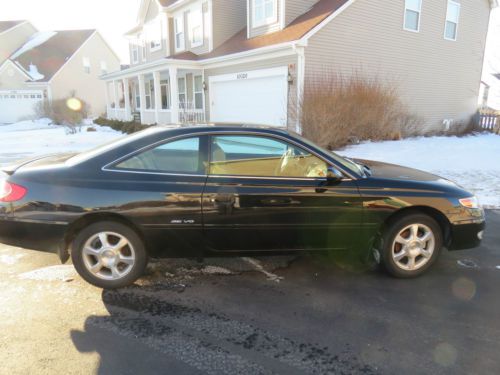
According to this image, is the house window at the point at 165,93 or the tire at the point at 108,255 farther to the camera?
the house window at the point at 165,93

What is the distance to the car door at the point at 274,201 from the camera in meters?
3.45

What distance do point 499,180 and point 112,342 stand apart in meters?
8.79

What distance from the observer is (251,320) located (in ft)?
10.0

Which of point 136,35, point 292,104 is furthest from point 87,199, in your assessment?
point 136,35

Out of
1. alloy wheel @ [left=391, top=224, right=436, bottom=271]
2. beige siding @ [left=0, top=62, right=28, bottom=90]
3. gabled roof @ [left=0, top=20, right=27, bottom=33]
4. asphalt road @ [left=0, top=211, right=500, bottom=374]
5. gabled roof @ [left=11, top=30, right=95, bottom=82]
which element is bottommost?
asphalt road @ [left=0, top=211, right=500, bottom=374]

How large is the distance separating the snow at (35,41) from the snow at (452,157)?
35.9 meters

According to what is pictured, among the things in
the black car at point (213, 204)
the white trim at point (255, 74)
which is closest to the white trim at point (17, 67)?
the white trim at point (255, 74)

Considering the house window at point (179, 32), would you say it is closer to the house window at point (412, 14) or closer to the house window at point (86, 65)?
the house window at point (412, 14)

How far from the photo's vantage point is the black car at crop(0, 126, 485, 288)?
11.0ft

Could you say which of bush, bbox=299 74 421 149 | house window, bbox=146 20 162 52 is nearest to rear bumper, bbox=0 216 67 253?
bush, bbox=299 74 421 149

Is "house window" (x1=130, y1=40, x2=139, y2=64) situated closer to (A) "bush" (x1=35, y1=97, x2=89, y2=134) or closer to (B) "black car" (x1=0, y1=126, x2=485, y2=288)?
(A) "bush" (x1=35, y1=97, x2=89, y2=134)

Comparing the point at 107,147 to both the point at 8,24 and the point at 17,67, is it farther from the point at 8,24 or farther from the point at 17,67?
the point at 8,24

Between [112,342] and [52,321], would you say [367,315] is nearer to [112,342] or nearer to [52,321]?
[112,342]

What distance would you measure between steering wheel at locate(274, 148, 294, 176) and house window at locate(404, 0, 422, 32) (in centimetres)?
1453
